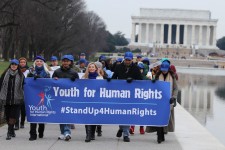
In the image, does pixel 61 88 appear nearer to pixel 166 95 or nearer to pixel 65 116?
pixel 65 116

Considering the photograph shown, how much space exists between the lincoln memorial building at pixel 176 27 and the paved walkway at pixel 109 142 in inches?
5446

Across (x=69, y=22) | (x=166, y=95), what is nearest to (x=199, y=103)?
(x=166, y=95)

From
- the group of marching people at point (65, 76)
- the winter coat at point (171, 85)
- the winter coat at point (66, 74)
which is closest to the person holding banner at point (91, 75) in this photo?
the group of marching people at point (65, 76)

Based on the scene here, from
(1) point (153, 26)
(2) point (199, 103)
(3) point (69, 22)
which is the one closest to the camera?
(2) point (199, 103)

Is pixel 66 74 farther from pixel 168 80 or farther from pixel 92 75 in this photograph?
pixel 168 80

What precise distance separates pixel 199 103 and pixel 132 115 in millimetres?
16039

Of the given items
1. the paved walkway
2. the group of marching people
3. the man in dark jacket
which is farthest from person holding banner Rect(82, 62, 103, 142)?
the man in dark jacket

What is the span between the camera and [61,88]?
1153 centimetres

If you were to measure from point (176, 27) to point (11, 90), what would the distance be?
14617 cm

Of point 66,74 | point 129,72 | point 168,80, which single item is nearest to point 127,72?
point 129,72

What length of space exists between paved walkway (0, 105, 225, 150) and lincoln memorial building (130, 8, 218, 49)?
138340mm

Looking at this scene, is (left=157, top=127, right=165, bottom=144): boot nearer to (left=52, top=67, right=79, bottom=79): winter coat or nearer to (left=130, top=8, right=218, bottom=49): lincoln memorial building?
(left=52, top=67, right=79, bottom=79): winter coat

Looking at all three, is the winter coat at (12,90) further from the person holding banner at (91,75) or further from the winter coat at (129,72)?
the winter coat at (129,72)

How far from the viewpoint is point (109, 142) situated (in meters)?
11.5
